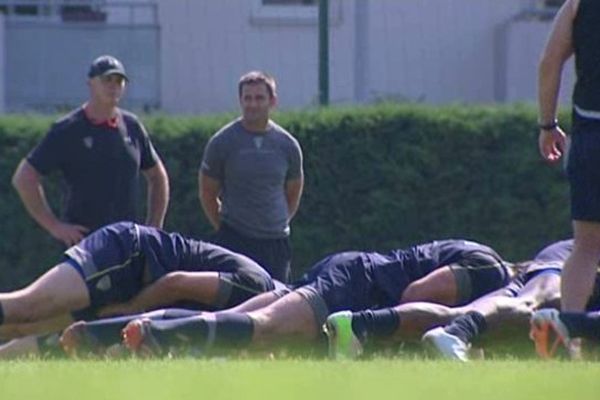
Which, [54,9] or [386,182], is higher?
[54,9]

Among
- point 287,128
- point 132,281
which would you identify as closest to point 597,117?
point 132,281

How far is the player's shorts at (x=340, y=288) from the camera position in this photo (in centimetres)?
1009

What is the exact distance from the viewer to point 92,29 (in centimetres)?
2183

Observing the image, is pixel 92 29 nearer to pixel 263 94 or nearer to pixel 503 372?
pixel 263 94

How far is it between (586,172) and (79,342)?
7.97 feet

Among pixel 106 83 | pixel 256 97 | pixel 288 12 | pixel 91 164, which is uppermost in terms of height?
pixel 106 83

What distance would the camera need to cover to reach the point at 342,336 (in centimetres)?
956

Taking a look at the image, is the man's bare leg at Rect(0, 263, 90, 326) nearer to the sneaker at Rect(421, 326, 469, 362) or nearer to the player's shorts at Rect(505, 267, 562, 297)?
the sneaker at Rect(421, 326, 469, 362)

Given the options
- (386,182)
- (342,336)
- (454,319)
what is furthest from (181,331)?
(386,182)

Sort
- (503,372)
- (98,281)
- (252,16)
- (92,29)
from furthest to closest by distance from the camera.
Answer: (252,16) → (92,29) → (98,281) → (503,372)

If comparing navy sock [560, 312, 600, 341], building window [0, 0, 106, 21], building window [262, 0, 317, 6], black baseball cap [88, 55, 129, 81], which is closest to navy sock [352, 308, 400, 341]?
navy sock [560, 312, 600, 341]

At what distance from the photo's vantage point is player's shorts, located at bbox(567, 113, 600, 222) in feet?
29.5

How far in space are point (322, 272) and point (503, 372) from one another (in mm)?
2809

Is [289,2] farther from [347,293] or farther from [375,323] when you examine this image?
[375,323]
